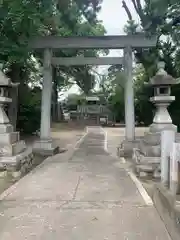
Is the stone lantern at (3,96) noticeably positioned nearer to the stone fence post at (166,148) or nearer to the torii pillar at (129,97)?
the stone fence post at (166,148)

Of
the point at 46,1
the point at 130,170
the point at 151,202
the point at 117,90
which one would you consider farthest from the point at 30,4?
the point at 117,90

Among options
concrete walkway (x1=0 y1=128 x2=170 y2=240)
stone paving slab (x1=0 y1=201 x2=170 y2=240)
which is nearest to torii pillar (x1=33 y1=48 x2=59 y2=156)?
concrete walkway (x1=0 y1=128 x2=170 y2=240)

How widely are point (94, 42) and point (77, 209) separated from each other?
8439 millimetres

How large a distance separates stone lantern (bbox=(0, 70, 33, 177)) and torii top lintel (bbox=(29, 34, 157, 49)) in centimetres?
396

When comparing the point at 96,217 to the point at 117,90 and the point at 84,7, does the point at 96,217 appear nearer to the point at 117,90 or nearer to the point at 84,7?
the point at 84,7

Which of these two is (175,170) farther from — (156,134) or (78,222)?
(156,134)

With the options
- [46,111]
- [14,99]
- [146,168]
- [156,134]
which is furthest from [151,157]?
[14,99]

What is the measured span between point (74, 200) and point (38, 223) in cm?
132

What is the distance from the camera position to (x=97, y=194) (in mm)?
6340

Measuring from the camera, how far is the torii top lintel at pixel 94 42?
41.0 ft

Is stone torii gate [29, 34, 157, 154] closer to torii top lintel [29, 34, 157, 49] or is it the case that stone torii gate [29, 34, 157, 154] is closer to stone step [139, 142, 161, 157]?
torii top lintel [29, 34, 157, 49]

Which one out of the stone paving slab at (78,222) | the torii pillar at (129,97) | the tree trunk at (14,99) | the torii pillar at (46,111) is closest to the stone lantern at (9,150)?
the stone paving slab at (78,222)

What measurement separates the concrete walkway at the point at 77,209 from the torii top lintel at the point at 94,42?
5717 mm

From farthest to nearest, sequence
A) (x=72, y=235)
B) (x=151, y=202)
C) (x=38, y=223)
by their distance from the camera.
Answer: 1. (x=151, y=202)
2. (x=38, y=223)
3. (x=72, y=235)
